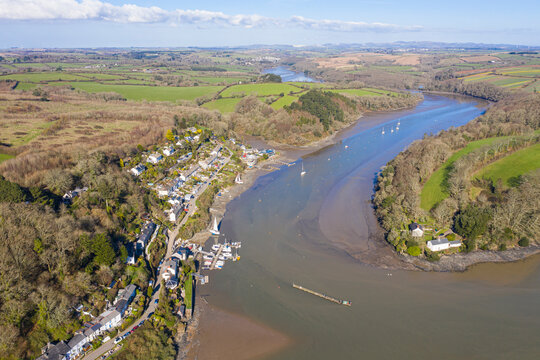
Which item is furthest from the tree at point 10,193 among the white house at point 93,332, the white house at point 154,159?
the white house at point 154,159

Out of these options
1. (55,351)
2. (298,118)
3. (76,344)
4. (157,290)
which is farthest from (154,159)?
(298,118)

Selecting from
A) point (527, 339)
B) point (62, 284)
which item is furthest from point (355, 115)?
point (62, 284)

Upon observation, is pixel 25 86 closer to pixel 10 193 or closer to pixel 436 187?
pixel 10 193

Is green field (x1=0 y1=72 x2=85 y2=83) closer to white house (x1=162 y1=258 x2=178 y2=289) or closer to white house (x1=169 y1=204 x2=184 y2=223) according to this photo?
white house (x1=169 y1=204 x2=184 y2=223)

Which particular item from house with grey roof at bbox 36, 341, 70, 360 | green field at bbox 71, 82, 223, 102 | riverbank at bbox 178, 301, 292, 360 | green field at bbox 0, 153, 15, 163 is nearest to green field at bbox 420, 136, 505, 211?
riverbank at bbox 178, 301, 292, 360

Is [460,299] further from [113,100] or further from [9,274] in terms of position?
[113,100]

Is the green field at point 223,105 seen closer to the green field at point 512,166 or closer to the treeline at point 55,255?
the treeline at point 55,255
